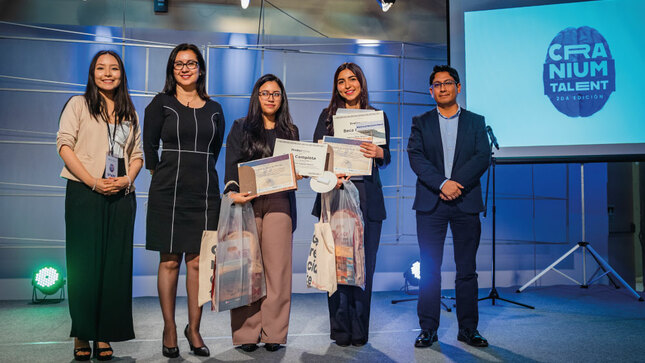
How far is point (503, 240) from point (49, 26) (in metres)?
4.74

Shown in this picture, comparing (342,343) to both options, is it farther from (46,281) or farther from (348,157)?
(46,281)

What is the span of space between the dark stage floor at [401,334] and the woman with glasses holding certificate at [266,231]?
0.11 m

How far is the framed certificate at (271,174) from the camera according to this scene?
8.21ft

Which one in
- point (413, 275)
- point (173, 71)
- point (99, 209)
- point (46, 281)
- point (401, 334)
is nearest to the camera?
point (99, 209)

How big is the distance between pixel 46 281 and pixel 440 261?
3.21 m

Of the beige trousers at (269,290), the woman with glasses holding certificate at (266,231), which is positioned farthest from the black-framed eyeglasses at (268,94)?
the beige trousers at (269,290)

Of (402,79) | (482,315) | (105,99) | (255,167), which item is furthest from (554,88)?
(105,99)

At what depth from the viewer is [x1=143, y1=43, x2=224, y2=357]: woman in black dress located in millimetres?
2531

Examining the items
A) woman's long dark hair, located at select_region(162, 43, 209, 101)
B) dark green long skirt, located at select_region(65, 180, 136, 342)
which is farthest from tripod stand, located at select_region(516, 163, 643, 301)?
dark green long skirt, located at select_region(65, 180, 136, 342)

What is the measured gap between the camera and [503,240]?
4.96 metres

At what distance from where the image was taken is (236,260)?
251 cm

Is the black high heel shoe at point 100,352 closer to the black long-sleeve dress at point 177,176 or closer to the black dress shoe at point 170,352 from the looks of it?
the black dress shoe at point 170,352

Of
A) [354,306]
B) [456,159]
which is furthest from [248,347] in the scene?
[456,159]

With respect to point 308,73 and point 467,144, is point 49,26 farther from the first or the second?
point 467,144
